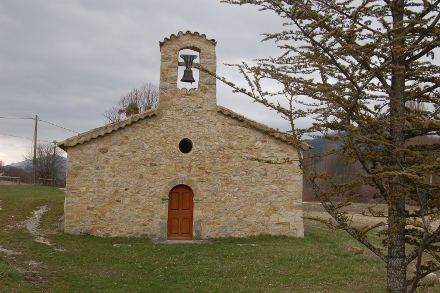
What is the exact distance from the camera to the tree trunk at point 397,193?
4.26m

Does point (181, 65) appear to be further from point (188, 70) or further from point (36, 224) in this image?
point (36, 224)

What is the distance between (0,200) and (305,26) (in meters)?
19.7

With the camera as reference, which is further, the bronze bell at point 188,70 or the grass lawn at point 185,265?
the bronze bell at point 188,70

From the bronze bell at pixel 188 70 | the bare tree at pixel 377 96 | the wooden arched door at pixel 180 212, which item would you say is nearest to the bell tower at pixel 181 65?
the bronze bell at pixel 188 70

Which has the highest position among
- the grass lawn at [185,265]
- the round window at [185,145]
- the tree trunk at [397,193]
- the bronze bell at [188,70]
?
the bronze bell at [188,70]

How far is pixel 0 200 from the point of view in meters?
19.9

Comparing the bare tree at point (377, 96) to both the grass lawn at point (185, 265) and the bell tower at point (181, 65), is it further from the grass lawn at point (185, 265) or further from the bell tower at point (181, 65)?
the bell tower at point (181, 65)

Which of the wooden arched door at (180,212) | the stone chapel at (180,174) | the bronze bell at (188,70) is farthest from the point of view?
the bronze bell at (188,70)

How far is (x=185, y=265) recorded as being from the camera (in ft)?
34.6

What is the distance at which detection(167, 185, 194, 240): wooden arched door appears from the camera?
1468 centimetres

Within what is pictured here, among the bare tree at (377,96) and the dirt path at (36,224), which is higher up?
the bare tree at (377,96)

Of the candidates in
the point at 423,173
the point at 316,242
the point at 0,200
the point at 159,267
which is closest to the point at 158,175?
the point at 159,267

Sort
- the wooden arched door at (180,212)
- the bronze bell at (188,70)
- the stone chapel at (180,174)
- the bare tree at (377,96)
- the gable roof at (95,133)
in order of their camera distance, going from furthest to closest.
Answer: the bronze bell at (188,70) < the wooden arched door at (180,212) < the stone chapel at (180,174) < the gable roof at (95,133) < the bare tree at (377,96)

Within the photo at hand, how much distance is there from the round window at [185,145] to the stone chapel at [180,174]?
37mm
